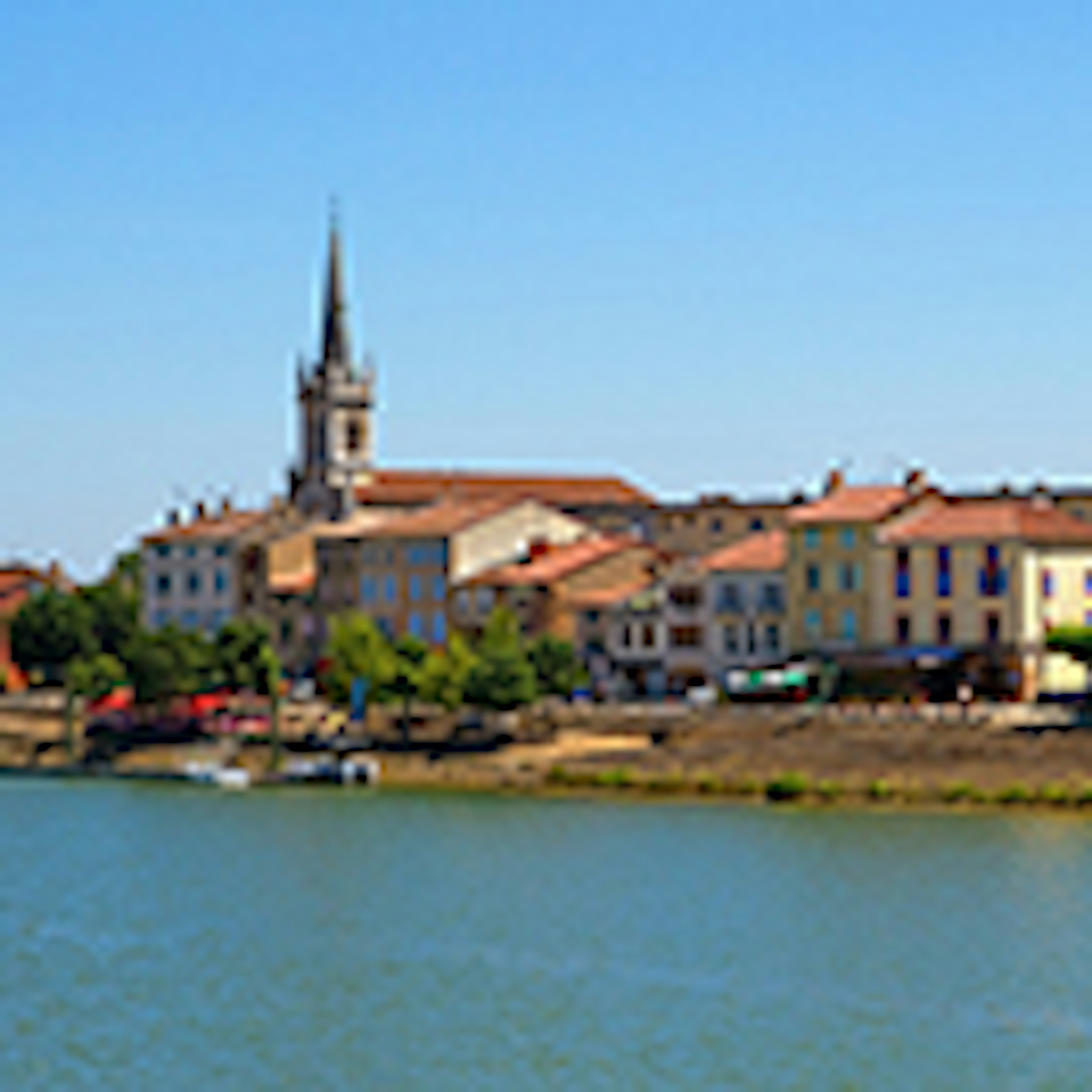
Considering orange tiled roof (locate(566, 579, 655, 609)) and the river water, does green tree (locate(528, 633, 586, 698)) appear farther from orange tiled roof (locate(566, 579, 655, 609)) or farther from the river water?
the river water

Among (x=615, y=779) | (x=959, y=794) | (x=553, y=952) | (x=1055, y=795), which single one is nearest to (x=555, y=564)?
(x=615, y=779)

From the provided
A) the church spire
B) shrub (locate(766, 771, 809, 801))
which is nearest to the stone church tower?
the church spire

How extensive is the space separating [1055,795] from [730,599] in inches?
1454

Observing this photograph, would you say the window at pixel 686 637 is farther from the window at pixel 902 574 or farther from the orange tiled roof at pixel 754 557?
the window at pixel 902 574

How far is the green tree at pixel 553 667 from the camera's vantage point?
12469cm

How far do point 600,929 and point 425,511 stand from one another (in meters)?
90.9

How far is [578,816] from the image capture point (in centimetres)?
9550

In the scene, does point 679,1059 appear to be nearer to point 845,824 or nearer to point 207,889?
point 207,889

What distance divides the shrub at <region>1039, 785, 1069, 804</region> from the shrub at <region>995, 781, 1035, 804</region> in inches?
14.2

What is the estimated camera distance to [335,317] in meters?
179

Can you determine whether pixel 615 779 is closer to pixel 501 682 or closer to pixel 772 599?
pixel 501 682

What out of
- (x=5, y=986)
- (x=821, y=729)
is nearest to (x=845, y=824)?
(x=821, y=729)

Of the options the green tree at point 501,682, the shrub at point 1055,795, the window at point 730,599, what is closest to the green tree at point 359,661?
the green tree at point 501,682

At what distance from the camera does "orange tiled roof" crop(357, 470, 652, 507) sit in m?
169
